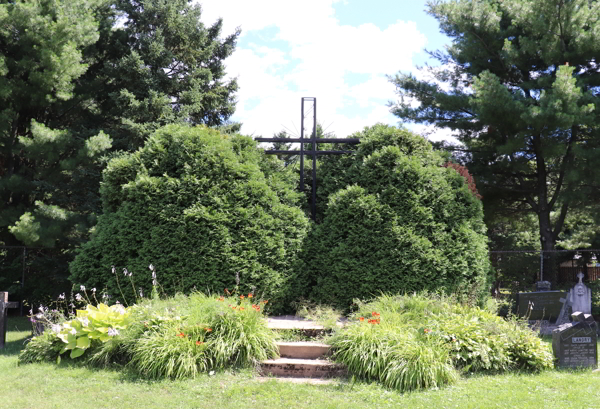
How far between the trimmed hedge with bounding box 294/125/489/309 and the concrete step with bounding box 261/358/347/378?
2.19 meters

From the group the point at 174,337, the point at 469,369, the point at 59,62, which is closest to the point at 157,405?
the point at 174,337

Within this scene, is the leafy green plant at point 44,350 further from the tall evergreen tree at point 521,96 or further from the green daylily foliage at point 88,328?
the tall evergreen tree at point 521,96

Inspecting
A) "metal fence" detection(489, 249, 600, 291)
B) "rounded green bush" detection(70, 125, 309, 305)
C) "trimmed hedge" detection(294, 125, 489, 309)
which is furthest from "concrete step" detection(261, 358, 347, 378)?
"metal fence" detection(489, 249, 600, 291)

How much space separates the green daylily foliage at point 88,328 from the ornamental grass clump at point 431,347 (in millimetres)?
2924

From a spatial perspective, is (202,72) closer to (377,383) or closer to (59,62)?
(59,62)

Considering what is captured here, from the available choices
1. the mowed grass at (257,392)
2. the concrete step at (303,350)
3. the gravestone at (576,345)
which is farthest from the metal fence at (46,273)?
the concrete step at (303,350)

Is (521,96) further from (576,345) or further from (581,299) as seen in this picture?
(576,345)

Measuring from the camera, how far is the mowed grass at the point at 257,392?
479 cm

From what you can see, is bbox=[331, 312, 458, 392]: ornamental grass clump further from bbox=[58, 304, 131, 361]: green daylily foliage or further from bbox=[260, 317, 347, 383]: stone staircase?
bbox=[58, 304, 131, 361]: green daylily foliage

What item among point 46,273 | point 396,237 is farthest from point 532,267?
point 46,273

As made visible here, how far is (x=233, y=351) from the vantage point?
5.69 meters

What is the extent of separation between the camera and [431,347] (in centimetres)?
557

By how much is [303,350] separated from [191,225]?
283 cm

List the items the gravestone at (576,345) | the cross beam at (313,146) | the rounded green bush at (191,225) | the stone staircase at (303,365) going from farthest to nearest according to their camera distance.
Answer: the cross beam at (313,146) → the rounded green bush at (191,225) → the gravestone at (576,345) → the stone staircase at (303,365)
